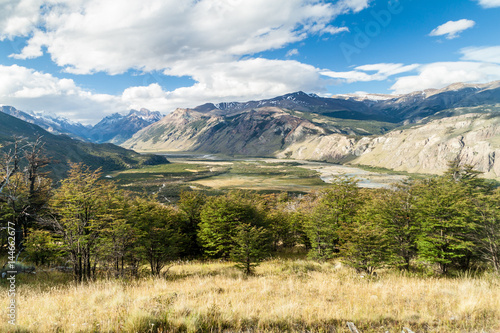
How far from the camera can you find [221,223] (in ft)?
82.4

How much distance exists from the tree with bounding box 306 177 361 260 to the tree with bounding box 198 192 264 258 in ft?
22.5

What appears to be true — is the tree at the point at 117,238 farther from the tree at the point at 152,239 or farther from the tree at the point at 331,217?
the tree at the point at 331,217

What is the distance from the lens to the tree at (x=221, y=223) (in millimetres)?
24672

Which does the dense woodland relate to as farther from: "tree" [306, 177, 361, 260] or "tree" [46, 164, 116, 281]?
"tree" [306, 177, 361, 260]

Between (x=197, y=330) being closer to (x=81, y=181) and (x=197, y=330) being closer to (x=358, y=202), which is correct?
(x=81, y=181)

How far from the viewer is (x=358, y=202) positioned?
28609mm

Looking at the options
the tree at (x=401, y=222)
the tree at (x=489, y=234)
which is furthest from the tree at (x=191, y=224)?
the tree at (x=489, y=234)

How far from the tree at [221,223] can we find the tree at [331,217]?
6865 millimetres

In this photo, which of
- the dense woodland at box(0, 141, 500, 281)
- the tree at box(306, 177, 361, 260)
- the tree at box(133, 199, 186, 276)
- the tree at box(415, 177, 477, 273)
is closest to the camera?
the dense woodland at box(0, 141, 500, 281)

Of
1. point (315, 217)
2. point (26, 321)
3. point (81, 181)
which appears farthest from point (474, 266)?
point (81, 181)

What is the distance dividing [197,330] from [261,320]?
147 centimetres

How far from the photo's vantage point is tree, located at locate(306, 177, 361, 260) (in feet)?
77.4

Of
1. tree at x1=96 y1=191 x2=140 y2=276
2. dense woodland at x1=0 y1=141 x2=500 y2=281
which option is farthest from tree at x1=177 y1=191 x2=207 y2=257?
tree at x1=96 y1=191 x2=140 y2=276

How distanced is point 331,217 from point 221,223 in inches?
454
